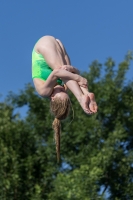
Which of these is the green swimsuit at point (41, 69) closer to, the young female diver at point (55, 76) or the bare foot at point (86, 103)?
the young female diver at point (55, 76)

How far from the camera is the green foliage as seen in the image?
25828 mm

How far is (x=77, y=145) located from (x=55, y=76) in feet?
66.9

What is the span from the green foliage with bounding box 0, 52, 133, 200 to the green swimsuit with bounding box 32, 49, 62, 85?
17.0m

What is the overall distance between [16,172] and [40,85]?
18.4m

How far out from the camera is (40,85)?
25.0 feet

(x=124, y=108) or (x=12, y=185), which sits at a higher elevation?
(x=124, y=108)

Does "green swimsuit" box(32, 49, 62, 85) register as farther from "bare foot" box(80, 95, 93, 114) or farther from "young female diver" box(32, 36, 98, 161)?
"bare foot" box(80, 95, 93, 114)

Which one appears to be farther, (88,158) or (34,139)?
(34,139)

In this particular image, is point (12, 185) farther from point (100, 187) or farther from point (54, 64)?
point (54, 64)

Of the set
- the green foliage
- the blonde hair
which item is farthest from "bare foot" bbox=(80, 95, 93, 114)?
the green foliage

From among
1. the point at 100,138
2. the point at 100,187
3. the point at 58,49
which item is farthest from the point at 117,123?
the point at 58,49

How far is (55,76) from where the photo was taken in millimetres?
7414

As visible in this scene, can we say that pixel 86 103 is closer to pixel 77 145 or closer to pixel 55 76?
pixel 55 76

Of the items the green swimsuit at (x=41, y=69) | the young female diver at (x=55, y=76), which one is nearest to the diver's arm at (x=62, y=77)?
the young female diver at (x=55, y=76)
